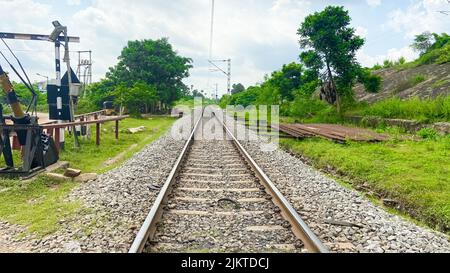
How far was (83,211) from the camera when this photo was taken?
4.41 metres

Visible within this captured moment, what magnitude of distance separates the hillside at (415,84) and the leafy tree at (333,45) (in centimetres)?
239

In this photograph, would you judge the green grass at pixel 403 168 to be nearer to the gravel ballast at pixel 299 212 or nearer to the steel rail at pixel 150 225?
the gravel ballast at pixel 299 212

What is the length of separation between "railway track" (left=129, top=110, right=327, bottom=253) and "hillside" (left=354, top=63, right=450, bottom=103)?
11.2 m

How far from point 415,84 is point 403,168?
12798mm

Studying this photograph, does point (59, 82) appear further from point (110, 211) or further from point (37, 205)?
point (110, 211)

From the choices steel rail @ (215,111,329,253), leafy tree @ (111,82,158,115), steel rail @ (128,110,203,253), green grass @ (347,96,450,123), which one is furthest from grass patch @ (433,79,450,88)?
leafy tree @ (111,82,158,115)

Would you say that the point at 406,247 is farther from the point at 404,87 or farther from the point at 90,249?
the point at 404,87

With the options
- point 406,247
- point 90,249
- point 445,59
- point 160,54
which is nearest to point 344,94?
point 445,59

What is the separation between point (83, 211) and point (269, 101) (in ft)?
81.5

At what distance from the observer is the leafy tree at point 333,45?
15.8 meters

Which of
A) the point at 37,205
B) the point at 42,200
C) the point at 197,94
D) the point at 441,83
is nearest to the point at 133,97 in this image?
the point at 441,83

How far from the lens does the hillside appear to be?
14.5 metres

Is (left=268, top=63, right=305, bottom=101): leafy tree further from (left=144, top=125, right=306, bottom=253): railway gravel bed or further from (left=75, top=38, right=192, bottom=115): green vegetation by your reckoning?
(left=144, top=125, right=306, bottom=253): railway gravel bed

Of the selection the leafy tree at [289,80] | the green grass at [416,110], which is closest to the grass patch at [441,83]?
the green grass at [416,110]
